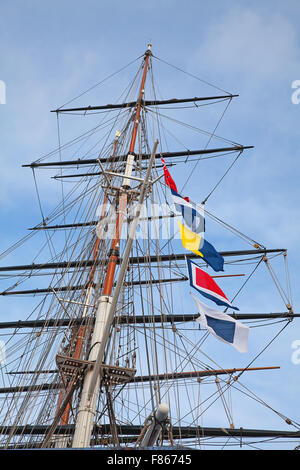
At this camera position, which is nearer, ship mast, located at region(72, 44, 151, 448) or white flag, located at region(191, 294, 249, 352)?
ship mast, located at region(72, 44, 151, 448)

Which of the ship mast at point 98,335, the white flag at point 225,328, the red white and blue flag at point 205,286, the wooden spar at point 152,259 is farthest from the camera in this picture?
the wooden spar at point 152,259

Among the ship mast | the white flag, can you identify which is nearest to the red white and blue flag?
the white flag

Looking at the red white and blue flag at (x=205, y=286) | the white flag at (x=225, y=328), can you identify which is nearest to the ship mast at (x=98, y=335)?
the red white and blue flag at (x=205, y=286)

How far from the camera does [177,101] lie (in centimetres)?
2008

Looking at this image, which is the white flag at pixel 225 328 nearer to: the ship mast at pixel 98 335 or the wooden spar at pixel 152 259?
the ship mast at pixel 98 335

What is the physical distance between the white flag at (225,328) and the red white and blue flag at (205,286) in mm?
430

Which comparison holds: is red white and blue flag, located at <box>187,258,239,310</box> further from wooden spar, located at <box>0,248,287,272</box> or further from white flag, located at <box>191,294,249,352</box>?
wooden spar, located at <box>0,248,287,272</box>

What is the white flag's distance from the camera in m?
9.88

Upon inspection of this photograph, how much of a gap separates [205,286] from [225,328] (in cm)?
128

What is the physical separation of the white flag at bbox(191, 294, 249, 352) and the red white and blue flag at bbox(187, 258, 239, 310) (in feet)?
1.41

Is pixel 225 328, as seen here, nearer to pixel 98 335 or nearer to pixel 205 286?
pixel 205 286

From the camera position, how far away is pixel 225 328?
33.3ft

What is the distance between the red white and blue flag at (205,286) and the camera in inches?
431
